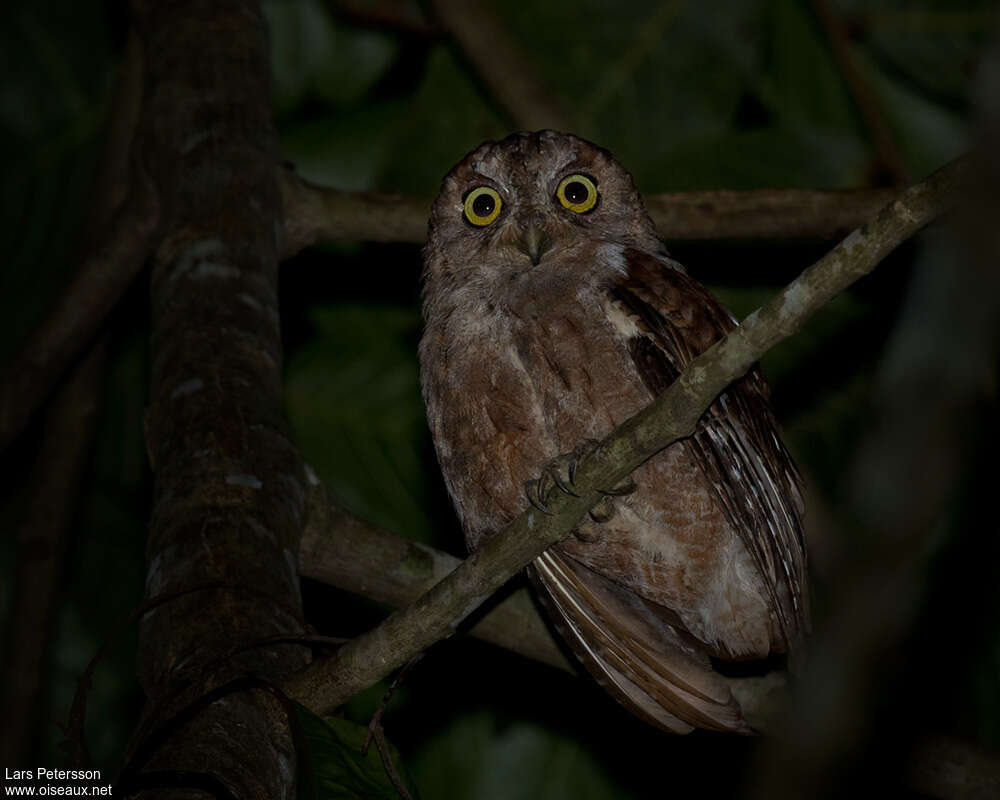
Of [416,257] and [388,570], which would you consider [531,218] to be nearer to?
[388,570]

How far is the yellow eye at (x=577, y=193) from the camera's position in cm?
396

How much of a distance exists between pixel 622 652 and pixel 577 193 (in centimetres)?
164

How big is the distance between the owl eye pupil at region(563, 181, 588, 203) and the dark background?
47.7 inches

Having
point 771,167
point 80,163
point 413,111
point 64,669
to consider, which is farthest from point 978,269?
point 80,163

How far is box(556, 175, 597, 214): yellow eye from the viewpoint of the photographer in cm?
396

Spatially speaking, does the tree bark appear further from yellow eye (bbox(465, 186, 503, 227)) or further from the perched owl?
yellow eye (bbox(465, 186, 503, 227))

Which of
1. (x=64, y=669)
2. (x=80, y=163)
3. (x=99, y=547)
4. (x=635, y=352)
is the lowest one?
(x=635, y=352)

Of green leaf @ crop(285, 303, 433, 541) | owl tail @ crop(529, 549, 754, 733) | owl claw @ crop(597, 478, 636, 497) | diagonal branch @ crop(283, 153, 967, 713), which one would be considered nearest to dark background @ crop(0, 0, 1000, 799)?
green leaf @ crop(285, 303, 433, 541)

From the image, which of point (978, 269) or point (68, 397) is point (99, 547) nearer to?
point (68, 397)

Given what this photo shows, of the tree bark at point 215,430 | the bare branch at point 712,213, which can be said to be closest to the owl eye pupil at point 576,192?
the bare branch at point 712,213

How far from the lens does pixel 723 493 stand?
3301mm

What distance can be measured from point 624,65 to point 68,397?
320 centimetres

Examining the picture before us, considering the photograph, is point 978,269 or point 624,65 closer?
point 978,269

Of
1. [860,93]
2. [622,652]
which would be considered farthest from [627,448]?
[860,93]
